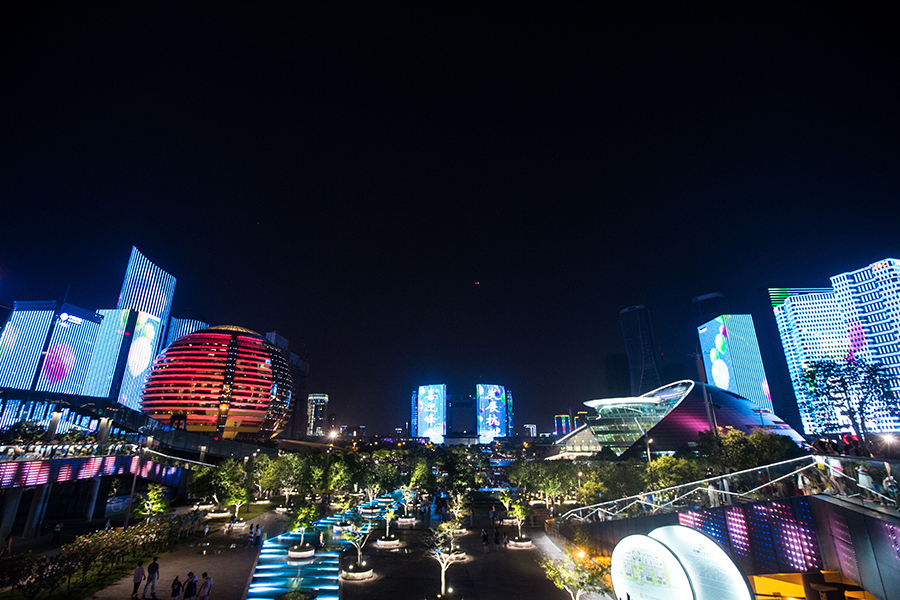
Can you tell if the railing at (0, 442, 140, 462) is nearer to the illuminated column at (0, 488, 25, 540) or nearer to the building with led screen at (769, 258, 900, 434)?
the illuminated column at (0, 488, 25, 540)

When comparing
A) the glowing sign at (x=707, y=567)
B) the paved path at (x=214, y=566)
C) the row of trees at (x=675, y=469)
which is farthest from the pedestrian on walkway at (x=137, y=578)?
the row of trees at (x=675, y=469)

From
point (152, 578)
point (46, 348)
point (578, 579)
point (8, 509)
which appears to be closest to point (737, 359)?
point (578, 579)

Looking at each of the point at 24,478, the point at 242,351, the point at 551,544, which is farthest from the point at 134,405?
the point at 551,544

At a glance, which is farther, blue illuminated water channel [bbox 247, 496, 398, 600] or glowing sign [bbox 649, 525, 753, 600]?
blue illuminated water channel [bbox 247, 496, 398, 600]

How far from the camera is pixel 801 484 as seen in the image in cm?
1410

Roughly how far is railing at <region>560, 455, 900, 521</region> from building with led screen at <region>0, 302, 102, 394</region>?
481ft

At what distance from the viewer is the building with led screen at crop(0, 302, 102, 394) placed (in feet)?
361

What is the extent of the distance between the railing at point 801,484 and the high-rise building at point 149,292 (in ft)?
539

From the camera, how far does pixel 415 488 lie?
202 feet

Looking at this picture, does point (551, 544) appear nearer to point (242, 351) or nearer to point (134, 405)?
point (242, 351)

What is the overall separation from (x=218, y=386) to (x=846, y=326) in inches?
7592

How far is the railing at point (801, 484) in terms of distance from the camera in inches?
446

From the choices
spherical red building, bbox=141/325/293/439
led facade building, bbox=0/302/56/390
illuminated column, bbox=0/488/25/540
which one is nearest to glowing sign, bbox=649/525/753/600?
illuminated column, bbox=0/488/25/540

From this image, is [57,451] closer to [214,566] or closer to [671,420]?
[214,566]
